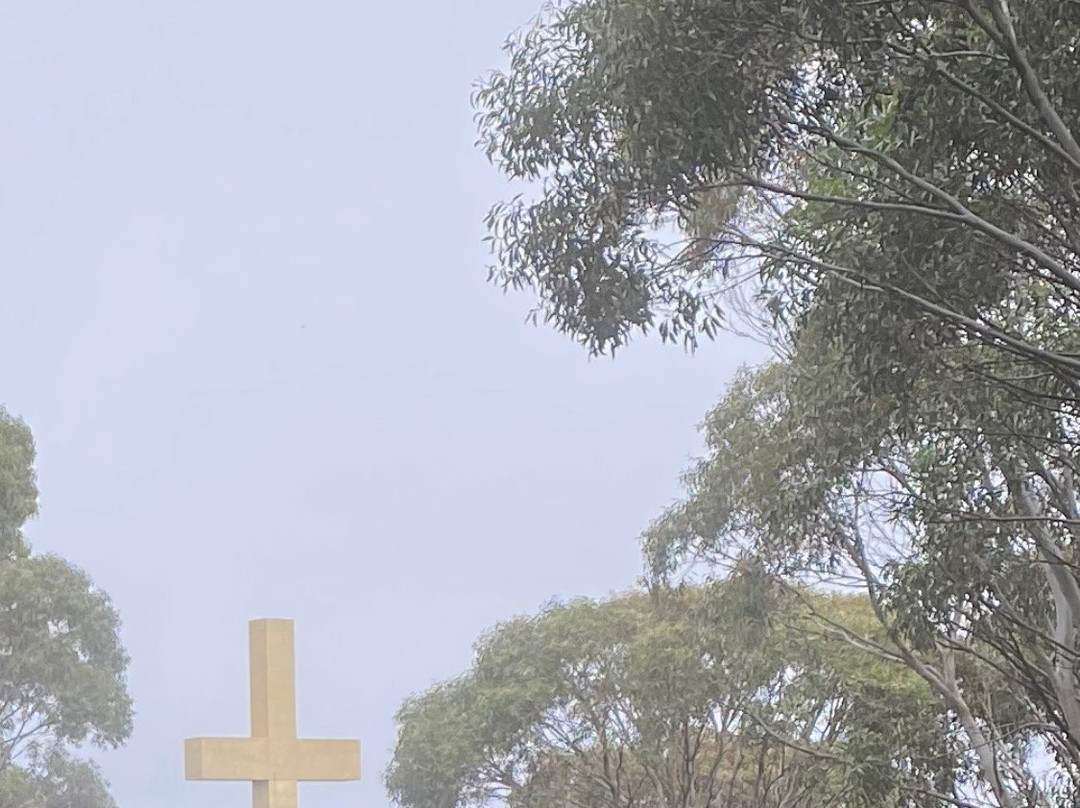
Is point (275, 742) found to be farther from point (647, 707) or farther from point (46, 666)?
point (46, 666)

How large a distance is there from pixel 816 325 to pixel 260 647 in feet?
9.74

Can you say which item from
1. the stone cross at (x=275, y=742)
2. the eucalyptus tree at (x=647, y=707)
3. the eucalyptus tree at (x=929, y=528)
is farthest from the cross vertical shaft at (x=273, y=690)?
the eucalyptus tree at (x=647, y=707)

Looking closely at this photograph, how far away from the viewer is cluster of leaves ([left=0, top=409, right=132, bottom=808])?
20.3 m

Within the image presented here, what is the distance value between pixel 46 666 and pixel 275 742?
1284 cm

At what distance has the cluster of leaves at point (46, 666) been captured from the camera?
66.5 ft

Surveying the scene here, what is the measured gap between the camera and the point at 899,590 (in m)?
9.82

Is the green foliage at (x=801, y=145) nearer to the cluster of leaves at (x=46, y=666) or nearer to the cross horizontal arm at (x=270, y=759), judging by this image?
the cross horizontal arm at (x=270, y=759)

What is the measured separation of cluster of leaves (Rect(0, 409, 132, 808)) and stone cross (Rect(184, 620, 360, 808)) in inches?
458

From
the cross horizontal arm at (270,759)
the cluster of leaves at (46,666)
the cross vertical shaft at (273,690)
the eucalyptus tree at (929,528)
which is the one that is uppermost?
the cluster of leaves at (46,666)

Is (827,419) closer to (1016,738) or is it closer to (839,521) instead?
(839,521)

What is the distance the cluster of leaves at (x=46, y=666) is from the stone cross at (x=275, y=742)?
38.2 ft

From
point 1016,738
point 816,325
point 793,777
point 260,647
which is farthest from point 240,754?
point 793,777

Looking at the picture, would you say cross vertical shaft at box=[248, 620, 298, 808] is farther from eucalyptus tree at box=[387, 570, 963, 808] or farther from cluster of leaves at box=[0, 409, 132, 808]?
cluster of leaves at box=[0, 409, 132, 808]

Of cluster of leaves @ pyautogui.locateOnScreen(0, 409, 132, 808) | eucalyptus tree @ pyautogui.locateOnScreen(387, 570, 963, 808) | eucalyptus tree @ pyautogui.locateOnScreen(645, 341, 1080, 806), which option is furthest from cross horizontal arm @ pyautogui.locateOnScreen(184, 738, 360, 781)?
cluster of leaves @ pyautogui.locateOnScreen(0, 409, 132, 808)
